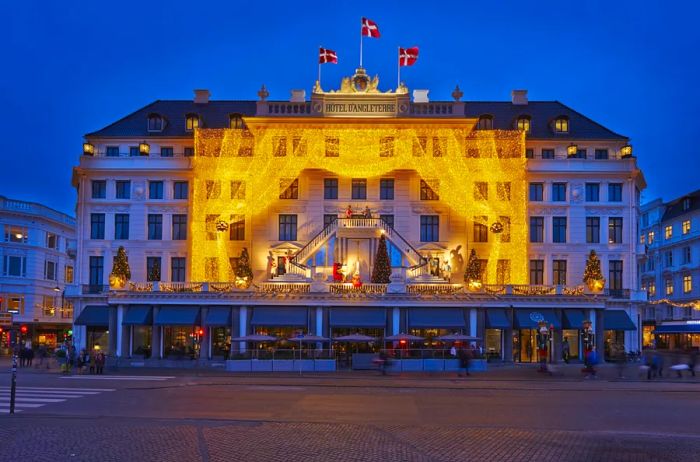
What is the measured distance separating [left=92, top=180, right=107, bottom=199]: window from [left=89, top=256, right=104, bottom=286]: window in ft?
17.0

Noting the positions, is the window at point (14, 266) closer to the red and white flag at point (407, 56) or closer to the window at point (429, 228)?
the window at point (429, 228)

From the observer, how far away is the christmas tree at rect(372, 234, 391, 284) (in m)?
61.1

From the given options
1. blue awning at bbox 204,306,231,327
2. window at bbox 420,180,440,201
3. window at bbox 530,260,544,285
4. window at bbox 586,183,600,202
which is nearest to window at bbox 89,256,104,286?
blue awning at bbox 204,306,231,327

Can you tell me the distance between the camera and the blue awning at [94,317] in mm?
65812

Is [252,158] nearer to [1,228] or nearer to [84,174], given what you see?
[84,174]

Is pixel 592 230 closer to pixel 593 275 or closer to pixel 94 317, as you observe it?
pixel 593 275

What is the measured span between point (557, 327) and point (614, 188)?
1652cm

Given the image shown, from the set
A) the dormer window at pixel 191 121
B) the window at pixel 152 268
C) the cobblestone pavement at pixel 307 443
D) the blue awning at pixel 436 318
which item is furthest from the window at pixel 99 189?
the cobblestone pavement at pixel 307 443

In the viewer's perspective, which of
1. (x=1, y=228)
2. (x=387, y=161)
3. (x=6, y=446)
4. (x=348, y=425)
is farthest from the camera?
(x=1, y=228)

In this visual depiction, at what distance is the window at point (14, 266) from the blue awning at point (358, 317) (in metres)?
37.3

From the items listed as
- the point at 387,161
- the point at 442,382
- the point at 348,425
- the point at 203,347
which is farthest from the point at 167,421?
the point at 387,161

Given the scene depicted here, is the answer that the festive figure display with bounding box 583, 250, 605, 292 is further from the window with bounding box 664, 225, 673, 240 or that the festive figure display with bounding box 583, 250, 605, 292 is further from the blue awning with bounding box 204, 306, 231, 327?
the window with bounding box 664, 225, 673, 240

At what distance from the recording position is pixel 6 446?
18609mm

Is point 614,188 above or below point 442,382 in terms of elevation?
above
